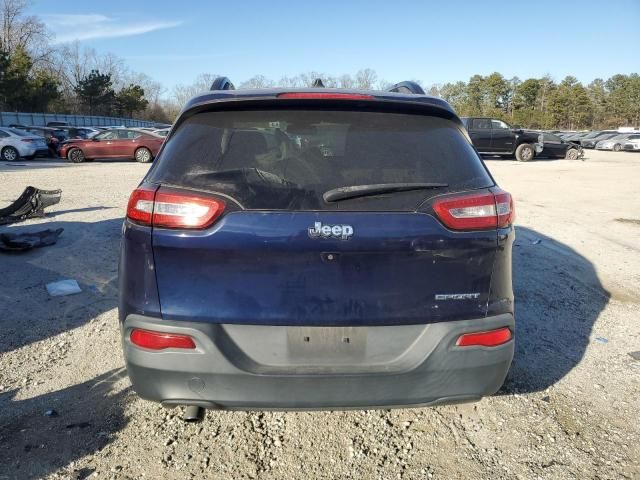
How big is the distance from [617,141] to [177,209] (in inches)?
1717

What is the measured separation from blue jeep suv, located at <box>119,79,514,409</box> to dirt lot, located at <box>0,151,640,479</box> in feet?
1.60

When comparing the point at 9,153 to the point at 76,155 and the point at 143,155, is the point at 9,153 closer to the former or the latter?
the point at 76,155

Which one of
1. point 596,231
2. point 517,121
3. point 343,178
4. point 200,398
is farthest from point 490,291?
point 517,121

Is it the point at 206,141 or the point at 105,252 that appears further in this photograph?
the point at 105,252

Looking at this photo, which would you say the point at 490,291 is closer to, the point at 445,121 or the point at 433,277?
the point at 433,277

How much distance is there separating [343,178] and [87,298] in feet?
11.1

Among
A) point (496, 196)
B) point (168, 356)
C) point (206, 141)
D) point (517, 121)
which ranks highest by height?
point (517, 121)

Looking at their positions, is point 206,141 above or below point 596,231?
above

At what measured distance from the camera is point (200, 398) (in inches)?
78.4

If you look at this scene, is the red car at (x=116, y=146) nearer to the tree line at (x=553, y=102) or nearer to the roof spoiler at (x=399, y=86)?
the roof spoiler at (x=399, y=86)

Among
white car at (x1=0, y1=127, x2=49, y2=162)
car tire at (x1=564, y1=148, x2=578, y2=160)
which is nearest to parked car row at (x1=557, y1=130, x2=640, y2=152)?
car tire at (x1=564, y1=148, x2=578, y2=160)

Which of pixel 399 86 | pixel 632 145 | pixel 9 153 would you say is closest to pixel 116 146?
pixel 9 153

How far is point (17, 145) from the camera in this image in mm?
20312

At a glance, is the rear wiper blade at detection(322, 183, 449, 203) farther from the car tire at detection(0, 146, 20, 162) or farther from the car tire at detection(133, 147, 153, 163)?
the car tire at detection(0, 146, 20, 162)
